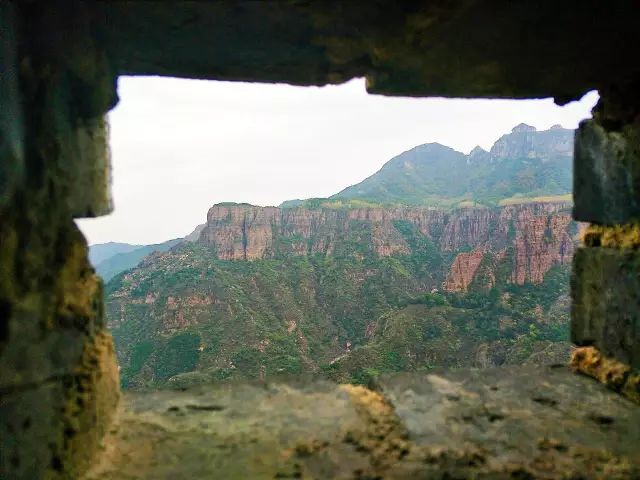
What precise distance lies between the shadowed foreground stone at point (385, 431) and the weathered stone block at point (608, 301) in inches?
6.8

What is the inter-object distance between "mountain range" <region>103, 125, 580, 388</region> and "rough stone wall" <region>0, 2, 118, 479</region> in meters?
21.1

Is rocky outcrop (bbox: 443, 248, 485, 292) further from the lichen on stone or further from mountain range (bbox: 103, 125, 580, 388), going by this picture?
the lichen on stone

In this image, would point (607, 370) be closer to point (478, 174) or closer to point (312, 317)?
point (312, 317)

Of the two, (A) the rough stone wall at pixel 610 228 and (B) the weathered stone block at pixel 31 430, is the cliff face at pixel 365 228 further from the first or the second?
(B) the weathered stone block at pixel 31 430

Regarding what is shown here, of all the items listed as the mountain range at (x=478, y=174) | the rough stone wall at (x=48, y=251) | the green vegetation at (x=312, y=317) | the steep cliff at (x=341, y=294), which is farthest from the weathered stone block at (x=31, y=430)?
the mountain range at (x=478, y=174)

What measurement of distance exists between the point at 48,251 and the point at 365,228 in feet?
210

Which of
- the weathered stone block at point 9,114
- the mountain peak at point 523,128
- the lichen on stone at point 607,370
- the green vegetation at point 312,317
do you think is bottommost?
the green vegetation at point 312,317

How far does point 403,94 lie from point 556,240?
4970 centimetres

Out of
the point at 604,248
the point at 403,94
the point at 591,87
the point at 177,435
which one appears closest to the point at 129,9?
the point at 403,94

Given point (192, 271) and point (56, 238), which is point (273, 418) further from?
point (192, 271)

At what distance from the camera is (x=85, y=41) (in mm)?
1319

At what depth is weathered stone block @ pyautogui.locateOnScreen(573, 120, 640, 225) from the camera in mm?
1797

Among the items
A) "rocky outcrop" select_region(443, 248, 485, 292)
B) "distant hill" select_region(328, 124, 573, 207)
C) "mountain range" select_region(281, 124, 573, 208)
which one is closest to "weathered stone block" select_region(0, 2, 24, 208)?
"rocky outcrop" select_region(443, 248, 485, 292)

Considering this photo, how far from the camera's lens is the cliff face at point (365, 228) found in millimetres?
59312
